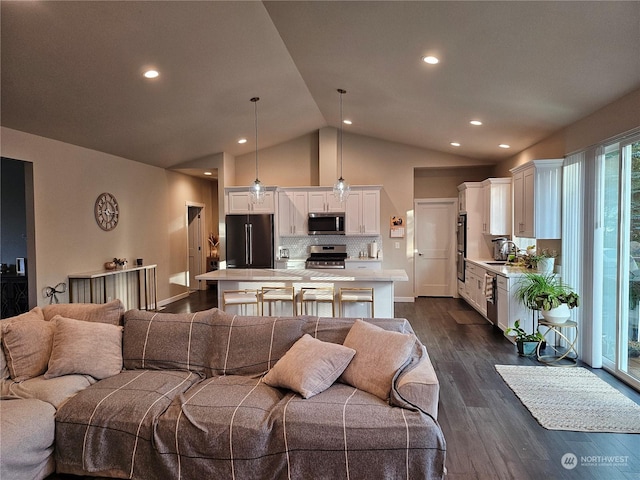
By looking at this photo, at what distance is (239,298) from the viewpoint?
4.51 meters

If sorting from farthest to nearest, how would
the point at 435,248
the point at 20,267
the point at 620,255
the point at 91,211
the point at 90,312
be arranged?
1. the point at 435,248
2. the point at 91,211
3. the point at 20,267
4. the point at 620,255
5. the point at 90,312

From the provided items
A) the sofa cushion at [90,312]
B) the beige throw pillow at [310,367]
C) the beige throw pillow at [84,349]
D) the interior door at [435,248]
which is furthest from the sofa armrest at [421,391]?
the interior door at [435,248]

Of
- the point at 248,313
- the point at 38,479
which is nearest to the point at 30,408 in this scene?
the point at 38,479

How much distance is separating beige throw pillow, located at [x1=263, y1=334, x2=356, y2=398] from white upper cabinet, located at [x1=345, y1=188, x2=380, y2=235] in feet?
15.3

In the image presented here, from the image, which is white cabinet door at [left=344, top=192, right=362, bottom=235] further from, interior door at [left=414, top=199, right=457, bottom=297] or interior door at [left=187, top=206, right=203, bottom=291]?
interior door at [left=187, top=206, right=203, bottom=291]

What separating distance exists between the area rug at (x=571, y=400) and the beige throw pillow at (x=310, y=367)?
1.71m

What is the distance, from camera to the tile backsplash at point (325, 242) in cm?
734

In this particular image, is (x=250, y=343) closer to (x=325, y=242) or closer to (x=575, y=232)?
(x=575, y=232)

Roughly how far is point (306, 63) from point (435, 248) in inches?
195

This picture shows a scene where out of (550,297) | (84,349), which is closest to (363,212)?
(550,297)

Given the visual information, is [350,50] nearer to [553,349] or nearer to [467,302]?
[553,349]

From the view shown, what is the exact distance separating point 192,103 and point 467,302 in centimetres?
586

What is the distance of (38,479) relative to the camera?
2049 mm

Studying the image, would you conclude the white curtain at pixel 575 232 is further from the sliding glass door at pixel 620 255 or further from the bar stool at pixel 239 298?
the bar stool at pixel 239 298
